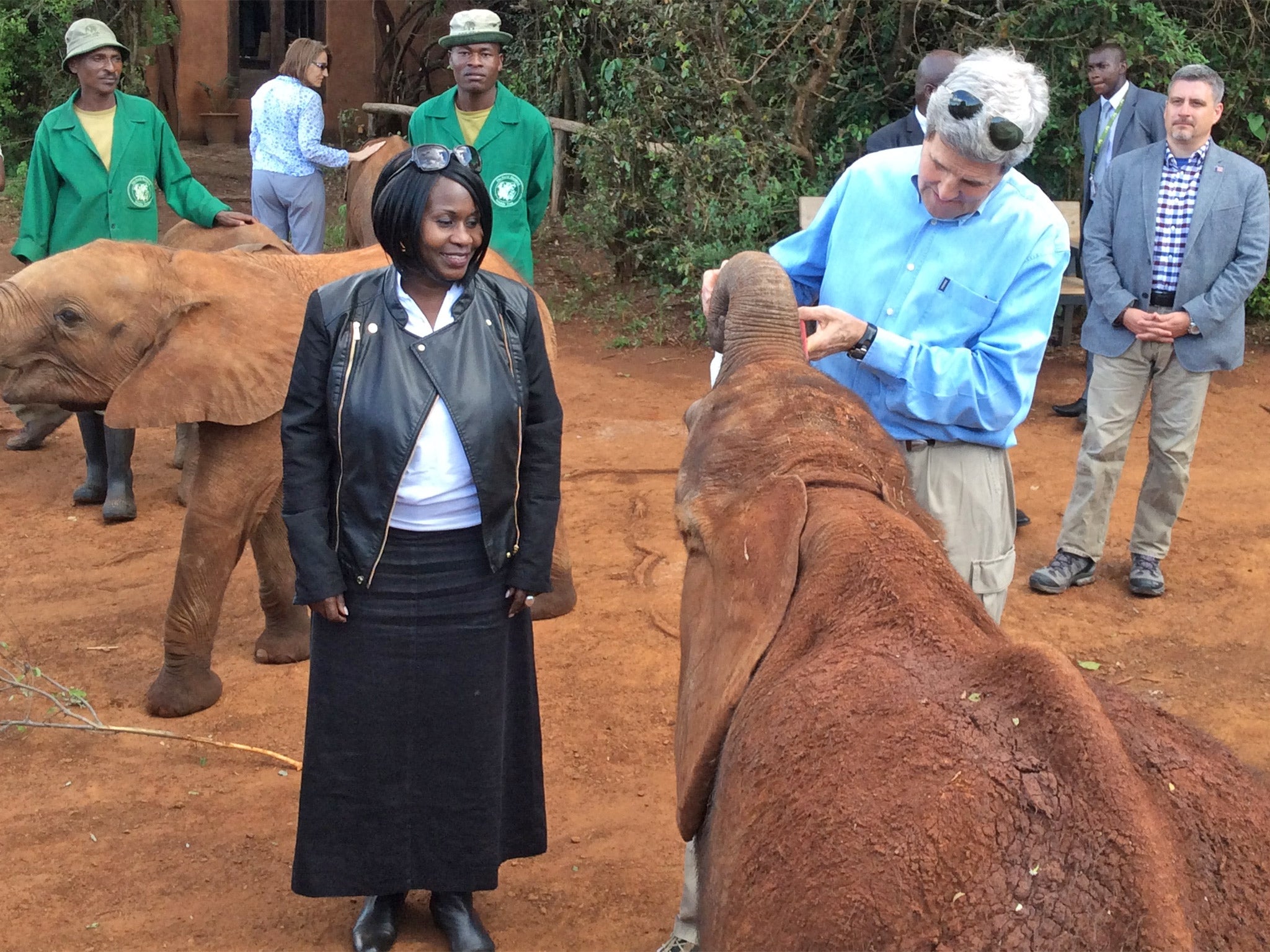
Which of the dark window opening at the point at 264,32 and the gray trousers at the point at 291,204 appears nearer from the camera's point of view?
the gray trousers at the point at 291,204

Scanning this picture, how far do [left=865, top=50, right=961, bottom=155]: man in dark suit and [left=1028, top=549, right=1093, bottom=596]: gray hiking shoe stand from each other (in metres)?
2.29

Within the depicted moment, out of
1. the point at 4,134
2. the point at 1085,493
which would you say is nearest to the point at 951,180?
the point at 1085,493

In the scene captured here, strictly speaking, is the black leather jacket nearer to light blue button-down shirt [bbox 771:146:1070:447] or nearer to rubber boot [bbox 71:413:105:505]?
light blue button-down shirt [bbox 771:146:1070:447]

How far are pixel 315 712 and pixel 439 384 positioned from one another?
0.97 meters

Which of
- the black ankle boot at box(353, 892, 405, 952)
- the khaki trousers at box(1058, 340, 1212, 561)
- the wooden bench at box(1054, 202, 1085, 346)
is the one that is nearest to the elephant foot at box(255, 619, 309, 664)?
the black ankle boot at box(353, 892, 405, 952)

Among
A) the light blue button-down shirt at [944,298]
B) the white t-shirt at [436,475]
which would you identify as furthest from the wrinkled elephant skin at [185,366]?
the light blue button-down shirt at [944,298]

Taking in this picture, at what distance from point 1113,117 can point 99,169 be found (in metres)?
6.31

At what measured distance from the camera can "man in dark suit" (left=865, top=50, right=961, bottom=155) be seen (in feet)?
23.9

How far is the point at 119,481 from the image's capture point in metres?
7.52

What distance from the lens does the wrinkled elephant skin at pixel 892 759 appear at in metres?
1.64

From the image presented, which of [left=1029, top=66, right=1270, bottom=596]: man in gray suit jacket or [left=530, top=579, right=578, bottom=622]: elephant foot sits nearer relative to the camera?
[left=530, top=579, right=578, bottom=622]: elephant foot

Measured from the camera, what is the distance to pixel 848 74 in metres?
11.1

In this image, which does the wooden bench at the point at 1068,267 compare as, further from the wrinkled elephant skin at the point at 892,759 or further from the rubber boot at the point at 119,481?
the wrinkled elephant skin at the point at 892,759

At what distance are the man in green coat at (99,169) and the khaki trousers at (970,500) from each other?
194 inches
